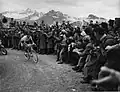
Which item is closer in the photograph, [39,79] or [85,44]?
[39,79]

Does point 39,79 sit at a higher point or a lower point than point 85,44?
lower

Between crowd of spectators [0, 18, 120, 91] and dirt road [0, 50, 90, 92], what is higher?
crowd of spectators [0, 18, 120, 91]

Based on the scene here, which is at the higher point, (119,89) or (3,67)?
(119,89)

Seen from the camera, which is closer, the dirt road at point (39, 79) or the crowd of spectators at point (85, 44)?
the crowd of spectators at point (85, 44)

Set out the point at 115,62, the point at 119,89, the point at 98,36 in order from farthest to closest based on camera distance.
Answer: the point at 98,36 → the point at 115,62 → the point at 119,89

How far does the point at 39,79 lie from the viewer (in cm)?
896

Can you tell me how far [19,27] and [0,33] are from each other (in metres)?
2.14

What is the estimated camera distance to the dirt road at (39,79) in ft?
25.5

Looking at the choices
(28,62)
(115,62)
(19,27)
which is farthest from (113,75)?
(19,27)

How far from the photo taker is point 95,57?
7.87 metres

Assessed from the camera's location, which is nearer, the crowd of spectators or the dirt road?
the crowd of spectators

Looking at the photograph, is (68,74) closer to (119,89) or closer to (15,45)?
(119,89)

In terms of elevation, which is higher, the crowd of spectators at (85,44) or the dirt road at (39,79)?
the crowd of spectators at (85,44)

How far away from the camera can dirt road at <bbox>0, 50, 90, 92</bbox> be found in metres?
7.76
